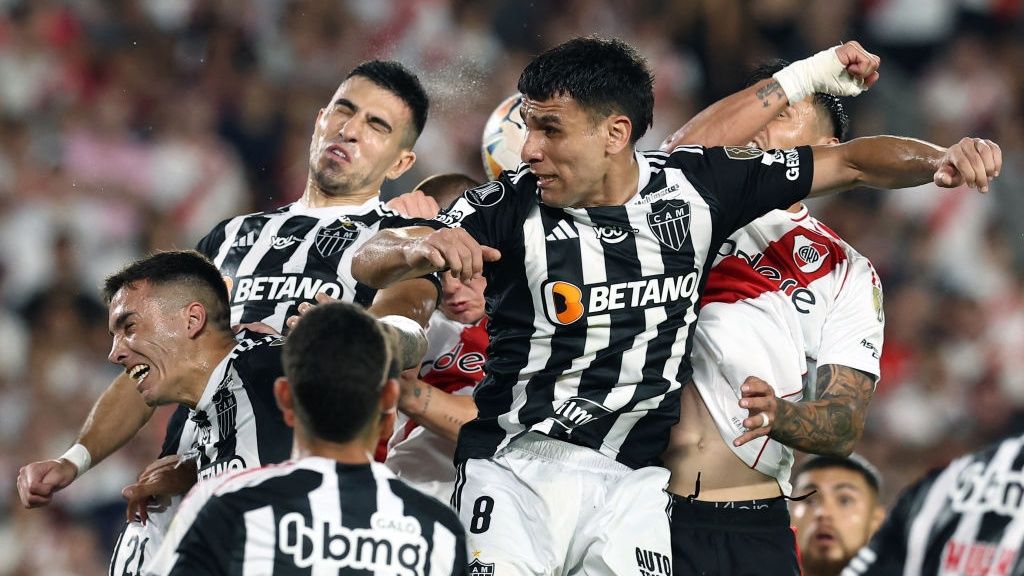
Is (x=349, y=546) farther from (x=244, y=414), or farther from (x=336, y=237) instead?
(x=336, y=237)

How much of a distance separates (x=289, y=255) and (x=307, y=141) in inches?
173

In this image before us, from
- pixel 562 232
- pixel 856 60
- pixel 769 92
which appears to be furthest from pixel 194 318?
pixel 856 60

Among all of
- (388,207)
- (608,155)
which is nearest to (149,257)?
(388,207)

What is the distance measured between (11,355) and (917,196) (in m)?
6.23

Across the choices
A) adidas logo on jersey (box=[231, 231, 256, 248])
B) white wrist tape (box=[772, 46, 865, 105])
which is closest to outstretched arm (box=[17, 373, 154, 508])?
adidas logo on jersey (box=[231, 231, 256, 248])

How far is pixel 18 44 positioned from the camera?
398 inches

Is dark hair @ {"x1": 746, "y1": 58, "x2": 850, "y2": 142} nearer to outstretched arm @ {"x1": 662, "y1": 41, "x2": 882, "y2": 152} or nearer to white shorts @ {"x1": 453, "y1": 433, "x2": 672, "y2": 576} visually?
outstretched arm @ {"x1": 662, "y1": 41, "x2": 882, "y2": 152}

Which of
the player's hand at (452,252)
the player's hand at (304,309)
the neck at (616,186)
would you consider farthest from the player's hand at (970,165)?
the player's hand at (304,309)

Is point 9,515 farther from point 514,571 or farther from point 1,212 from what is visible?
point 514,571

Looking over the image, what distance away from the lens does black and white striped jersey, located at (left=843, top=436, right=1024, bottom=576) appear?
435cm

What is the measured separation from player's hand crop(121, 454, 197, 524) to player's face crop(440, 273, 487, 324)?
1048 mm

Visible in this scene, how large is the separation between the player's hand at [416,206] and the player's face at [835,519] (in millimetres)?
2316

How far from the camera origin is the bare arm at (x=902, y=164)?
3830 mm

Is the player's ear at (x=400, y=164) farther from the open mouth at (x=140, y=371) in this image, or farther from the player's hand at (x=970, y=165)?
the player's hand at (x=970, y=165)
